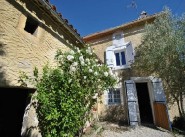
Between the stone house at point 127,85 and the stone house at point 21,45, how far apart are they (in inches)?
196

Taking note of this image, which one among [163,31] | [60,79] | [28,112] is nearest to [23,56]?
[60,79]

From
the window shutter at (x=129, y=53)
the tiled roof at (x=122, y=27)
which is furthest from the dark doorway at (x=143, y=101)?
the tiled roof at (x=122, y=27)

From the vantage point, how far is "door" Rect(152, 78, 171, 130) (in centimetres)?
761

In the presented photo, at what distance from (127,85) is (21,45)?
6.77 m

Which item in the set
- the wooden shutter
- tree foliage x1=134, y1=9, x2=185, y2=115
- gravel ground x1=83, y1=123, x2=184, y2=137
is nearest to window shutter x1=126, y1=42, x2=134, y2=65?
tree foliage x1=134, y1=9, x2=185, y2=115

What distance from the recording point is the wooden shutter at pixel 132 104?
8391 millimetres

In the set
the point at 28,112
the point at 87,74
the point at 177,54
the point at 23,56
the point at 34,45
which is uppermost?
the point at 177,54

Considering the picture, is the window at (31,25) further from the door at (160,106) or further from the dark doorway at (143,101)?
the dark doorway at (143,101)

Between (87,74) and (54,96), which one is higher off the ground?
(87,74)

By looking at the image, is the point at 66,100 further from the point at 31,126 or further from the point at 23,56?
the point at 23,56

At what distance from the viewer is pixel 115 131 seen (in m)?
7.40

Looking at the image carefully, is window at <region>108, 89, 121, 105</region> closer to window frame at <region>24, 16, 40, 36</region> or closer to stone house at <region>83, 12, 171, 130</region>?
stone house at <region>83, 12, 171, 130</region>

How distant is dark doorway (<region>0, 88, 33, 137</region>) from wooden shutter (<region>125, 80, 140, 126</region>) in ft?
19.5

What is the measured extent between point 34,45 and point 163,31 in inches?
300
